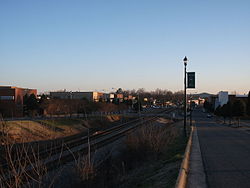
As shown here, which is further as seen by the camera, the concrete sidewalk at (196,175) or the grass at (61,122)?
the grass at (61,122)

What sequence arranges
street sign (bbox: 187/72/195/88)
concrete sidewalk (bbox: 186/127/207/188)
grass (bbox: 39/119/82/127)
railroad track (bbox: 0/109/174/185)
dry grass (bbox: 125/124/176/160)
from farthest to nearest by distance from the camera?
A: 1. grass (bbox: 39/119/82/127)
2. street sign (bbox: 187/72/195/88)
3. dry grass (bbox: 125/124/176/160)
4. railroad track (bbox: 0/109/174/185)
5. concrete sidewalk (bbox: 186/127/207/188)

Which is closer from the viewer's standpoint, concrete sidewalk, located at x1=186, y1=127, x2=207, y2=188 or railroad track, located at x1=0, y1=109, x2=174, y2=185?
concrete sidewalk, located at x1=186, y1=127, x2=207, y2=188

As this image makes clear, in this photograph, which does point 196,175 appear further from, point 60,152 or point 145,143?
point 60,152

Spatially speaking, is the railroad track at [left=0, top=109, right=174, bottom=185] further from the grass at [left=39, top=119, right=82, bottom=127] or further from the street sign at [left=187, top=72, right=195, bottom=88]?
the grass at [left=39, top=119, right=82, bottom=127]

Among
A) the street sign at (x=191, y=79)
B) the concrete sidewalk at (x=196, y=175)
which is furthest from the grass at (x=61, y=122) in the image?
the concrete sidewalk at (x=196, y=175)

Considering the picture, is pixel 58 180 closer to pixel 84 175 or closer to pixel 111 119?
pixel 84 175

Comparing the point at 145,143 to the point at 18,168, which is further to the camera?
the point at 145,143

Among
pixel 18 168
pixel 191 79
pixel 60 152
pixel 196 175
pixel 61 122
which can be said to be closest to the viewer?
pixel 18 168

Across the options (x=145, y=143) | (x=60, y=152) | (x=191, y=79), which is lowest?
(x=60, y=152)

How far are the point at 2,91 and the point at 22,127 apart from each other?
30.2 m

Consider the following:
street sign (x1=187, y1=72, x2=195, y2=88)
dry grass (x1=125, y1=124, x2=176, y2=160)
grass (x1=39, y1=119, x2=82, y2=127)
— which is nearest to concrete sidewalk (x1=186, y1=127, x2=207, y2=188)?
dry grass (x1=125, y1=124, x2=176, y2=160)

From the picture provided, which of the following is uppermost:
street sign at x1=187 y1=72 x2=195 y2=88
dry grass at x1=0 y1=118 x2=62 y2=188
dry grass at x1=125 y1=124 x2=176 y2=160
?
street sign at x1=187 y1=72 x2=195 y2=88

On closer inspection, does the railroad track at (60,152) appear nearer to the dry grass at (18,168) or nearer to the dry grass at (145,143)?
the dry grass at (18,168)

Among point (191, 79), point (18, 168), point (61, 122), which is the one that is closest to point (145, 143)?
point (191, 79)
